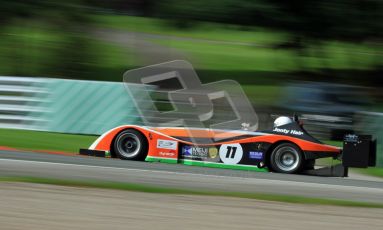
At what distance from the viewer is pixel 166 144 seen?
35.4 feet

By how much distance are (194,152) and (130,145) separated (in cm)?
105

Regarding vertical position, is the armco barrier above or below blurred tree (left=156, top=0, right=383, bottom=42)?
below

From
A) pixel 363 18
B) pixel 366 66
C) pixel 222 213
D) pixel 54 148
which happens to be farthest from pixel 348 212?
pixel 366 66

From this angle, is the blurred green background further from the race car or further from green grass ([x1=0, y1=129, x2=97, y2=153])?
the race car

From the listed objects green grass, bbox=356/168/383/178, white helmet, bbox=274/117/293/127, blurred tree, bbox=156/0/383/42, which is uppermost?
blurred tree, bbox=156/0/383/42

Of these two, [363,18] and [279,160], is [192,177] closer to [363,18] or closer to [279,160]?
[279,160]

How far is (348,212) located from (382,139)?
488 cm

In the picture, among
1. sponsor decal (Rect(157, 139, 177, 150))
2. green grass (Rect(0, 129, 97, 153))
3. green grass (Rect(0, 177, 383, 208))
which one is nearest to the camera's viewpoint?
green grass (Rect(0, 177, 383, 208))

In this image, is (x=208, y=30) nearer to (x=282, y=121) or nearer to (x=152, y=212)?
(x=282, y=121)

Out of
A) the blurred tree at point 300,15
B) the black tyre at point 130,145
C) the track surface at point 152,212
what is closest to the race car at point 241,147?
the black tyre at point 130,145

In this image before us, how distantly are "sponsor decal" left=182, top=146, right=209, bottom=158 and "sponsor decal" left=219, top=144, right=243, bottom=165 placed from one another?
0.27 meters

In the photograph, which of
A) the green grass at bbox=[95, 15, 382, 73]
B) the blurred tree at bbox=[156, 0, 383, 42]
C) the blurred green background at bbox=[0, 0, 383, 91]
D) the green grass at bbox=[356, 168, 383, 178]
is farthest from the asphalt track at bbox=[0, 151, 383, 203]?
the green grass at bbox=[95, 15, 382, 73]

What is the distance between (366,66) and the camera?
21734mm

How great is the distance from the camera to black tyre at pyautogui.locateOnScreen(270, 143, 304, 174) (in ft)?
34.2
